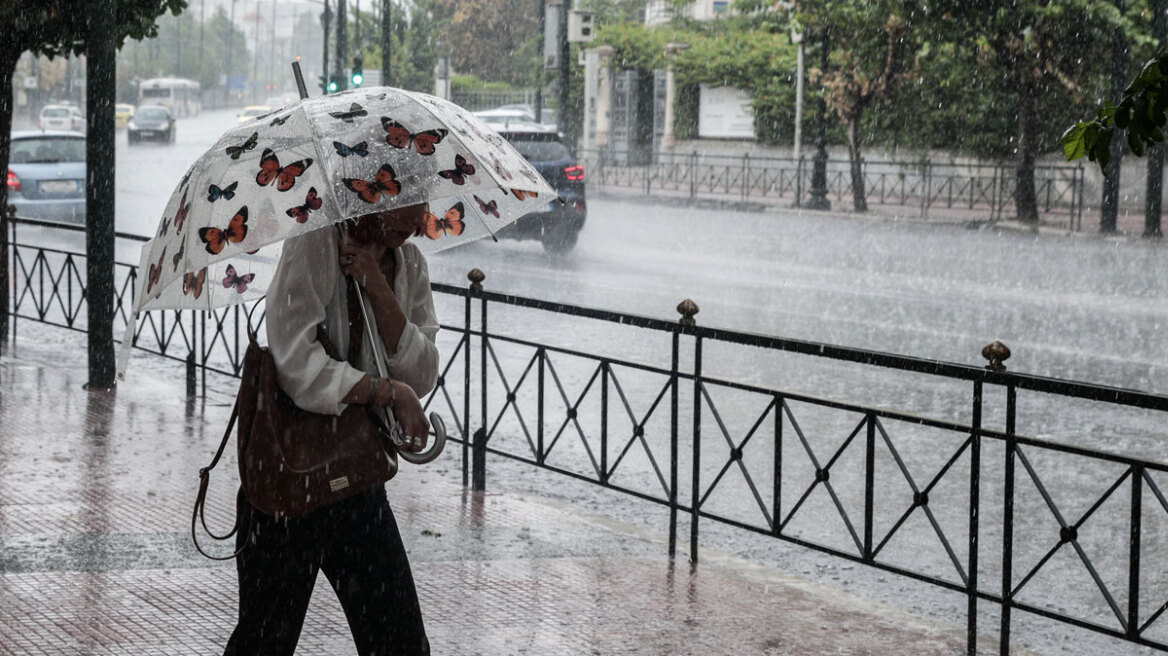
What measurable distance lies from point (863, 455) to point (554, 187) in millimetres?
12613

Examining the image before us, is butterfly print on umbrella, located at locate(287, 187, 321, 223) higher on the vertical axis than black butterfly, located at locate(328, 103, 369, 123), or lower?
lower

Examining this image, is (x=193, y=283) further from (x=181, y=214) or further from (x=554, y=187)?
(x=554, y=187)

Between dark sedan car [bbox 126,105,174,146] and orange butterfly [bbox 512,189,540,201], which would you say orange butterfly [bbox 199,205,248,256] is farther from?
dark sedan car [bbox 126,105,174,146]

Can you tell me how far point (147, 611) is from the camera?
4941 mm

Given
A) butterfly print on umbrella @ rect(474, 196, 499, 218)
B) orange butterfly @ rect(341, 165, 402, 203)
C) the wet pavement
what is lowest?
the wet pavement

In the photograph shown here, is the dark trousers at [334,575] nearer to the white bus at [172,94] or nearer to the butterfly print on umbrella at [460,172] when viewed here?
the butterfly print on umbrella at [460,172]

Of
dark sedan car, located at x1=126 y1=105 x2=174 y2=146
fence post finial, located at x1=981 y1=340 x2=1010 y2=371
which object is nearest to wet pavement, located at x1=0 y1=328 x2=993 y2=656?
fence post finial, located at x1=981 y1=340 x2=1010 y2=371

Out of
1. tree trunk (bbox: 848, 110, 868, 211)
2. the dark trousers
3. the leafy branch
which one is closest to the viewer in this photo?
the leafy branch

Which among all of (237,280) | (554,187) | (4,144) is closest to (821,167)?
(554,187)

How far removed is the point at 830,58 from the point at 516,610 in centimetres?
2646

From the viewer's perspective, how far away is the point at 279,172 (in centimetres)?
337

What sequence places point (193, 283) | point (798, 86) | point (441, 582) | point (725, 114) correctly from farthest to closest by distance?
1. point (725, 114)
2. point (798, 86)
3. point (441, 582)
4. point (193, 283)

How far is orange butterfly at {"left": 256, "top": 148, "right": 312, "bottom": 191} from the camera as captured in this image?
3.35m

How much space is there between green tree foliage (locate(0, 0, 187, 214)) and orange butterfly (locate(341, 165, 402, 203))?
6081 mm
